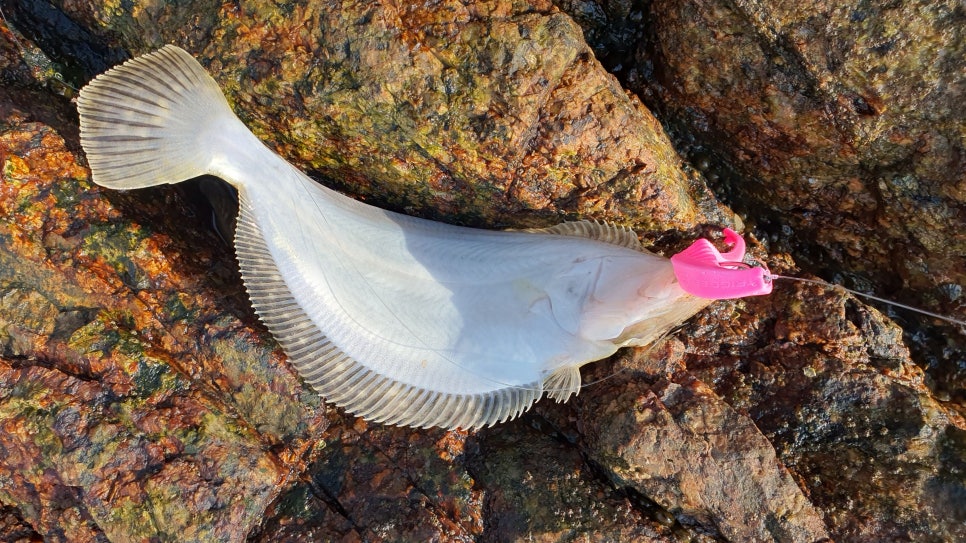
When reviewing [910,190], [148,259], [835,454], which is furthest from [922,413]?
[148,259]

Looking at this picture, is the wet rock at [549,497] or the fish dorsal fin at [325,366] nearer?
the wet rock at [549,497]

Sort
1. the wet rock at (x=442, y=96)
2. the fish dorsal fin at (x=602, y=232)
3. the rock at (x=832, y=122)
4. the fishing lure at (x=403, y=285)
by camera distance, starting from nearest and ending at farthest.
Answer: the rock at (x=832, y=122), the wet rock at (x=442, y=96), the fishing lure at (x=403, y=285), the fish dorsal fin at (x=602, y=232)

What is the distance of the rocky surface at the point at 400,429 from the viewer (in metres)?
2.73

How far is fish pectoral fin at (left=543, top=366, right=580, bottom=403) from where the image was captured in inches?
122

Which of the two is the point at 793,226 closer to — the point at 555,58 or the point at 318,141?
the point at 555,58

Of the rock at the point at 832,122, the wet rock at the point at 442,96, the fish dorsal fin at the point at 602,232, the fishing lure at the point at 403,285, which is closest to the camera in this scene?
the rock at the point at 832,122

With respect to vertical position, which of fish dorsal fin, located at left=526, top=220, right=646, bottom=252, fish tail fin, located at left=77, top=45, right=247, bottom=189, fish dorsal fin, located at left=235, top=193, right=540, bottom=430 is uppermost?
fish dorsal fin, located at left=526, top=220, right=646, bottom=252

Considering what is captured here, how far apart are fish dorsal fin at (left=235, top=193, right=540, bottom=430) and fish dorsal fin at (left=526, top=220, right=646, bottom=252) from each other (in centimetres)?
91

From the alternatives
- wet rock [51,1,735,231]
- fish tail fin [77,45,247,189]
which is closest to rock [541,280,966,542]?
wet rock [51,1,735,231]

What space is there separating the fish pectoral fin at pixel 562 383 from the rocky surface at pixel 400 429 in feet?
0.35

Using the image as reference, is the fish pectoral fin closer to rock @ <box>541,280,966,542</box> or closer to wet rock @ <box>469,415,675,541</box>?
rock @ <box>541,280,966,542</box>

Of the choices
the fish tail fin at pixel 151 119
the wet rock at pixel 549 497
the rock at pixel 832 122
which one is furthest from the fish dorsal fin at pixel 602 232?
the fish tail fin at pixel 151 119

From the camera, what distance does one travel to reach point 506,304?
3229mm

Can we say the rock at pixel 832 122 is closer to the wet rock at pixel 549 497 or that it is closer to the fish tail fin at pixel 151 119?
the wet rock at pixel 549 497
